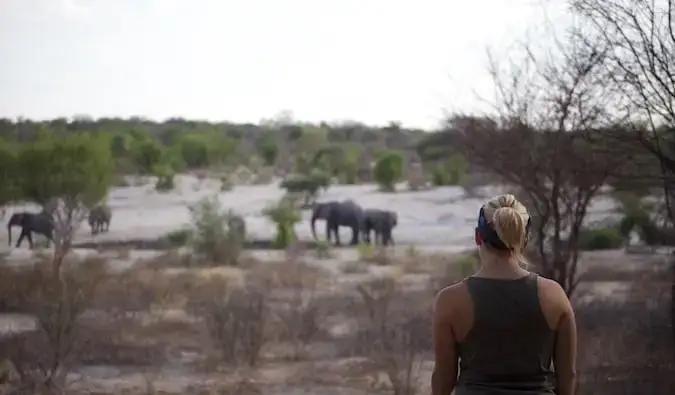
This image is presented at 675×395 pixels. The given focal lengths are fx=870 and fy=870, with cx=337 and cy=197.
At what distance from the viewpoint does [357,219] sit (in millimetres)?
3941

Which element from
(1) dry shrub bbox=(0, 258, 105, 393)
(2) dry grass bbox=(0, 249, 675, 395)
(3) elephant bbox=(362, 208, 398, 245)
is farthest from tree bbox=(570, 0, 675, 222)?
(1) dry shrub bbox=(0, 258, 105, 393)

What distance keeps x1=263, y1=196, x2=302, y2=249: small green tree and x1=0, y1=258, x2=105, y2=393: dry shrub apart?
779 mm

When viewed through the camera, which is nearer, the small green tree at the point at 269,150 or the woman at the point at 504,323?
the woman at the point at 504,323

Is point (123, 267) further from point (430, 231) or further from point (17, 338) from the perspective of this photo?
point (430, 231)

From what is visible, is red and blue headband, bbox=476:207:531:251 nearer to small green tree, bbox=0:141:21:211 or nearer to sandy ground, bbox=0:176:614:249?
sandy ground, bbox=0:176:614:249

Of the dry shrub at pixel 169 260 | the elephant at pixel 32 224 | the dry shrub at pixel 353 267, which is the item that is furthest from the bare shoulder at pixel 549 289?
the elephant at pixel 32 224

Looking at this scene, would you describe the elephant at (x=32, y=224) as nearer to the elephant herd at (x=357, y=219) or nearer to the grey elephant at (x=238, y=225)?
the grey elephant at (x=238, y=225)

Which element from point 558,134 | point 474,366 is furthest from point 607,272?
point 474,366

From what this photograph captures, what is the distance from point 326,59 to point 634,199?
151cm

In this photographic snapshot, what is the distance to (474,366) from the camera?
5.27 ft

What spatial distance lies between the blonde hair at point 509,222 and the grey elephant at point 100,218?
2578 mm

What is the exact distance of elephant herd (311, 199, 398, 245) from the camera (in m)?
3.94

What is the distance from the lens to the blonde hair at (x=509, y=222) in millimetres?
1620

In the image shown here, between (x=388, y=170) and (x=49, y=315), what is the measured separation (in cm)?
165
